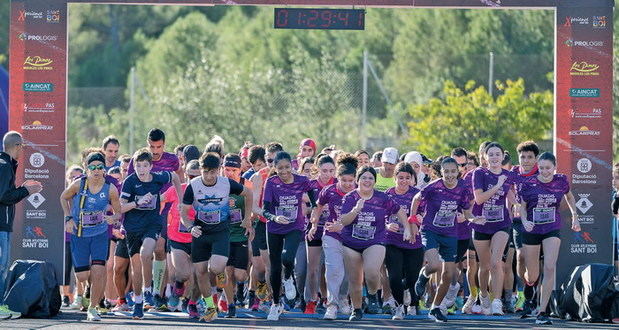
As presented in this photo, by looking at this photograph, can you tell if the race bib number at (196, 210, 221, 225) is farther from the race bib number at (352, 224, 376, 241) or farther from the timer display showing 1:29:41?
the timer display showing 1:29:41

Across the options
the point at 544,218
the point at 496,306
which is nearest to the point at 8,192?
the point at 496,306

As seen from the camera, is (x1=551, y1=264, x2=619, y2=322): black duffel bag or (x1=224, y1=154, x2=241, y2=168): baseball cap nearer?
(x1=551, y1=264, x2=619, y2=322): black duffel bag

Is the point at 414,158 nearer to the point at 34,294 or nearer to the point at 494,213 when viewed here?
the point at 494,213

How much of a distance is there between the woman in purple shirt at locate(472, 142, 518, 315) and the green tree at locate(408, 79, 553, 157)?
17260 mm

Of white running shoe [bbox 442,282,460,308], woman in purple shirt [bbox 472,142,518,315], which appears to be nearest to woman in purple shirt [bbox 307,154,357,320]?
woman in purple shirt [bbox 472,142,518,315]

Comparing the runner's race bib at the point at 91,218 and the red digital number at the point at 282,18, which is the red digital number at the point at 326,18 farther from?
the runner's race bib at the point at 91,218

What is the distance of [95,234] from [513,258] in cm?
609

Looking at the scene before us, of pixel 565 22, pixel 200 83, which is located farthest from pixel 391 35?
pixel 565 22

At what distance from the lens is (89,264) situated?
1603cm

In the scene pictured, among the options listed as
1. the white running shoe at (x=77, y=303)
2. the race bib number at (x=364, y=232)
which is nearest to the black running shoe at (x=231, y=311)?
the race bib number at (x=364, y=232)

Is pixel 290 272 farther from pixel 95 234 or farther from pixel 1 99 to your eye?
pixel 1 99

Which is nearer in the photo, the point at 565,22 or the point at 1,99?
the point at 565,22

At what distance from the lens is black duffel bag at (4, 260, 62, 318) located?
16422 mm

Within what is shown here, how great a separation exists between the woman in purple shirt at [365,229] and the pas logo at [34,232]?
5013 mm
